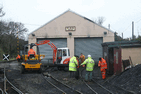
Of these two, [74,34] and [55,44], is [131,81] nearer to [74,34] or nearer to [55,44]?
[74,34]

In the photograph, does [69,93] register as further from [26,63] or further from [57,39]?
[57,39]

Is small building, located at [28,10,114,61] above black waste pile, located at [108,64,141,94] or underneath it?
above

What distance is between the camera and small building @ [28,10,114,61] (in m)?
25.5

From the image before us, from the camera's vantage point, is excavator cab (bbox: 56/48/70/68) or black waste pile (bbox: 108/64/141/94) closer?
black waste pile (bbox: 108/64/141/94)

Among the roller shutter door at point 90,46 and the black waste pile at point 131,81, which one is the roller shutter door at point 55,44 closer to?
the roller shutter door at point 90,46

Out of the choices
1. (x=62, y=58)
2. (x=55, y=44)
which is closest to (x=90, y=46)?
(x=55, y=44)

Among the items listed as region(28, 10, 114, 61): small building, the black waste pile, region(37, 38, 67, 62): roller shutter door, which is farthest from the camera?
region(37, 38, 67, 62): roller shutter door

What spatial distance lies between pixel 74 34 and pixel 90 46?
285cm

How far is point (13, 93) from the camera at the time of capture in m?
8.74

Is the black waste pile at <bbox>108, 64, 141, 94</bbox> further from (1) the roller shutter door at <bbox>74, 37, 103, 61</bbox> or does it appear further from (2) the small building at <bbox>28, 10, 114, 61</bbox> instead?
(2) the small building at <bbox>28, 10, 114, 61</bbox>

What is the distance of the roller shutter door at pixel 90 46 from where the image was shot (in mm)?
25609

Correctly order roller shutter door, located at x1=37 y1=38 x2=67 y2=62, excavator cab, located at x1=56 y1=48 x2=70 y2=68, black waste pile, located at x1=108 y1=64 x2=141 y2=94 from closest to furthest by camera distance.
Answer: black waste pile, located at x1=108 y1=64 x2=141 y2=94, excavator cab, located at x1=56 y1=48 x2=70 y2=68, roller shutter door, located at x1=37 y1=38 x2=67 y2=62

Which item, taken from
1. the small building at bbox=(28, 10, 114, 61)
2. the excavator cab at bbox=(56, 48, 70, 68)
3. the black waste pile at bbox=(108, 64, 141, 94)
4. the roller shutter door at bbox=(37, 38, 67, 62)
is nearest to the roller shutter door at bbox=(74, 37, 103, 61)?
the small building at bbox=(28, 10, 114, 61)

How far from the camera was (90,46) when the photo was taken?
84.3 feet
